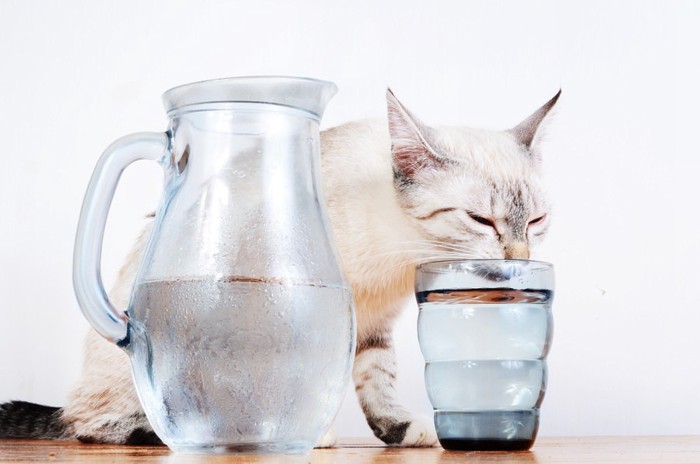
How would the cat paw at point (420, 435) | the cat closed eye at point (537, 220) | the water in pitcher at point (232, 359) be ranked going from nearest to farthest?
the water in pitcher at point (232, 359)
the cat paw at point (420, 435)
the cat closed eye at point (537, 220)

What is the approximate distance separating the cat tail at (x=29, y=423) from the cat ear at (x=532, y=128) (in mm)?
696

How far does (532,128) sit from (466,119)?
0.38ft

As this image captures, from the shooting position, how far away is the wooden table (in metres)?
0.73

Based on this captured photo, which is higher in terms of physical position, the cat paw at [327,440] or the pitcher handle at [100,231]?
the pitcher handle at [100,231]

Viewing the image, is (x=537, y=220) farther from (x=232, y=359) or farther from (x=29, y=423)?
(x=29, y=423)

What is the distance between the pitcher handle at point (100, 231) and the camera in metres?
0.70

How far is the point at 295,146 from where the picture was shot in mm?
766

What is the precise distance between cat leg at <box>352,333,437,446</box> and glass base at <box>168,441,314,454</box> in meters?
0.38

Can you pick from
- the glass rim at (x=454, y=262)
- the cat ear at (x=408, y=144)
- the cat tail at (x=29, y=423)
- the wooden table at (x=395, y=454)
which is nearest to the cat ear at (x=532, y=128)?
the cat ear at (x=408, y=144)

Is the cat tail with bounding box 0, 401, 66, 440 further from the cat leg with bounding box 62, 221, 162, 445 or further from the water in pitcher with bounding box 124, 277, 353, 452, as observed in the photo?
the water in pitcher with bounding box 124, 277, 353, 452

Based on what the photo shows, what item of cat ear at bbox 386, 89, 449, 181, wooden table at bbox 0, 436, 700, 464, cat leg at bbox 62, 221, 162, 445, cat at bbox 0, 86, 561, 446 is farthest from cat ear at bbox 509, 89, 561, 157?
cat leg at bbox 62, 221, 162, 445

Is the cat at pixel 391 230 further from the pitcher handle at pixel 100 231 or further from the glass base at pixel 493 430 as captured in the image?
the pitcher handle at pixel 100 231

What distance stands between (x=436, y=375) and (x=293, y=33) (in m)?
0.59

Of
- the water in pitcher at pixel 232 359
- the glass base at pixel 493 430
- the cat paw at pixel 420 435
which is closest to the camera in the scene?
the water in pitcher at pixel 232 359
